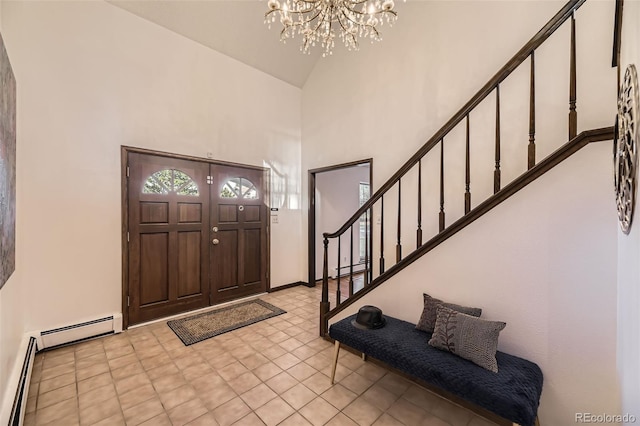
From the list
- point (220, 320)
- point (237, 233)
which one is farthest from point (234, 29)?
point (220, 320)

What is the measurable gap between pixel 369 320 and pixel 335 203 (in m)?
3.50

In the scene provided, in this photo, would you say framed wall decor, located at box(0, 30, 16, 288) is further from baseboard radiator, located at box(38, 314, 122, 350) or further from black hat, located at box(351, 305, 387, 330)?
black hat, located at box(351, 305, 387, 330)

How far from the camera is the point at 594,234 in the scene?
59.4 inches

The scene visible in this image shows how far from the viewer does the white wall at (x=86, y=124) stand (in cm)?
255

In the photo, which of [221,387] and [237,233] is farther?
[237,233]

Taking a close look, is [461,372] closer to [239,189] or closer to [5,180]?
[5,180]

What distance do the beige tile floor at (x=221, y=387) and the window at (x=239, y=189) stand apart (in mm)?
2023

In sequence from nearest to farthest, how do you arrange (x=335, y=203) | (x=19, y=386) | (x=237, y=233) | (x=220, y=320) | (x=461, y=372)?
1. (x=461, y=372)
2. (x=19, y=386)
3. (x=220, y=320)
4. (x=237, y=233)
5. (x=335, y=203)

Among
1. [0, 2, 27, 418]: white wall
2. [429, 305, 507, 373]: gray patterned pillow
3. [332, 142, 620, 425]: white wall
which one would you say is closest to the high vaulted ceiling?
[0, 2, 27, 418]: white wall

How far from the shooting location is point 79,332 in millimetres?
2752

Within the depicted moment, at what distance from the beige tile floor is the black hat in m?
0.48

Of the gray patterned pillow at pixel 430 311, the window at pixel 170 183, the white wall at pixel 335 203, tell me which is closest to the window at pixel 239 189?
the window at pixel 170 183

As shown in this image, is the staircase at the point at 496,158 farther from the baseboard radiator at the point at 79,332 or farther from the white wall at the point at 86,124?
the white wall at the point at 86,124

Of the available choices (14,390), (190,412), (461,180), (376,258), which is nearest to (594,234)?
(461,180)
